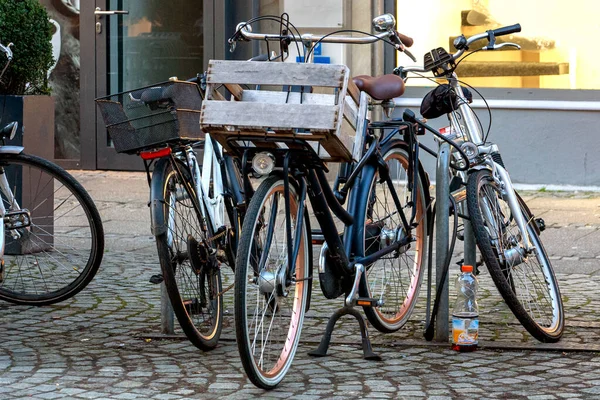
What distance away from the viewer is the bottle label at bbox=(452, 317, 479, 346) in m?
4.76

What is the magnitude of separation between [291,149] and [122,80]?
7.09 meters

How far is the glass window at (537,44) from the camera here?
1004 cm

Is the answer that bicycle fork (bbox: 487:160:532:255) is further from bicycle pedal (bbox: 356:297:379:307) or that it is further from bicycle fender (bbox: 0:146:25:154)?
bicycle fender (bbox: 0:146:25:154)

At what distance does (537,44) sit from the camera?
10094 millimetres

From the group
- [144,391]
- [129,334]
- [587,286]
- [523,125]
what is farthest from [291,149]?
[523,125]

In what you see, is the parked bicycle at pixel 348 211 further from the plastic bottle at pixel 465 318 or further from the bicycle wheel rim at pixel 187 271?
the bicycle wheel rim at pixel 187 271

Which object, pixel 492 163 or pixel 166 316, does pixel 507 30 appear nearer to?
pixel 492 163

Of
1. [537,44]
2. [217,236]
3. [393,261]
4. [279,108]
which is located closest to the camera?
[279,108]

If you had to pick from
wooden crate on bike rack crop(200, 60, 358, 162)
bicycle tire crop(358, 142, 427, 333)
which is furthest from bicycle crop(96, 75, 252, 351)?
bicycle tire crop(358, 142, 427, 333)

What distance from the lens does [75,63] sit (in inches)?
444

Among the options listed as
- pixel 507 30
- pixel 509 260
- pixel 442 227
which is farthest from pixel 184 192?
pixel 507 30

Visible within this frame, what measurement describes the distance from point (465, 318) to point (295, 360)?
0.75m

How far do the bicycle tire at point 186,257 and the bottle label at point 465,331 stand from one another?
40.3 inches

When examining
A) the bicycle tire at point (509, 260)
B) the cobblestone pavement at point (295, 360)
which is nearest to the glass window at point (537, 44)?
the cobblestone pavement at point (295, 360)
